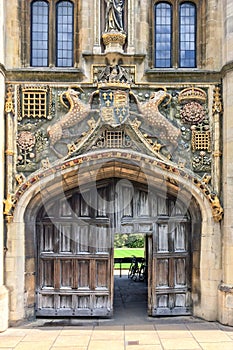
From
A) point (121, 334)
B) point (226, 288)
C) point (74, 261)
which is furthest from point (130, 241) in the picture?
point (121, 334)

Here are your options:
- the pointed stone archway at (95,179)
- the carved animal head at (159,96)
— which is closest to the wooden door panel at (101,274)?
the pointed stone archway at (95,179)

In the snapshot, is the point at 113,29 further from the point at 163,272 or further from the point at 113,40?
the point at 163,272

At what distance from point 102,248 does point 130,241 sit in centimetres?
1757

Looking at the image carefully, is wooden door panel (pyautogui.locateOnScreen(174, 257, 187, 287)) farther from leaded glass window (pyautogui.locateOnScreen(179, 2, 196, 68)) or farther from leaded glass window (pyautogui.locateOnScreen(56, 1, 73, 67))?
leaded glass window (pyautogui.locateOnScreen(56, 1, 73, 67))

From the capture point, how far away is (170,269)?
30.6 ft

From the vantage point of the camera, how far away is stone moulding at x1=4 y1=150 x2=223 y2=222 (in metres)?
8.59

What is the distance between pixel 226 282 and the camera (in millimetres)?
8398

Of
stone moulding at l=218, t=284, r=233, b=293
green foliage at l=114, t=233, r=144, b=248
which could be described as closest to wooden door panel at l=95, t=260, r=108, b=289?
A: stone moulding at l=218, t=284, r=233, b=293

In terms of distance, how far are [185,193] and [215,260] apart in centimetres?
155

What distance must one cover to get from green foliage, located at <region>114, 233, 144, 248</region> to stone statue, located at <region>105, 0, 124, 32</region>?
714 inches

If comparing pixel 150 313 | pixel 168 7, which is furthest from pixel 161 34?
pixel 150 313

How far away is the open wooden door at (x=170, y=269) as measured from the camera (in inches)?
364

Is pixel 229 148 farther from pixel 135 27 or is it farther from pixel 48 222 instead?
pixel 48 222

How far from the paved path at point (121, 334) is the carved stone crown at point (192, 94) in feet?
15.6
